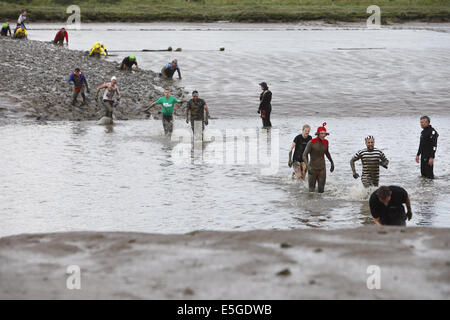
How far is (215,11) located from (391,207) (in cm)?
6968

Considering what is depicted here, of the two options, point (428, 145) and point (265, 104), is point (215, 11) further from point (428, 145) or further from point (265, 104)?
point (428, 145)

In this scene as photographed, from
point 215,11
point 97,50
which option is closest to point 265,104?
point 97,50

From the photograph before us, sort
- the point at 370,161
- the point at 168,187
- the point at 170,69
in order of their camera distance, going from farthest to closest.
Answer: the point at 170,69 → the point at 168,187 → the point at 370,161

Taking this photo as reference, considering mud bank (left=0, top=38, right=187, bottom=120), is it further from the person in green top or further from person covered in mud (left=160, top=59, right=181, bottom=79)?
the person in green top

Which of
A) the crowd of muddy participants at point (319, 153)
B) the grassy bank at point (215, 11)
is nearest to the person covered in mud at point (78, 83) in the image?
the crowd of muddy participants at point (319, 153)

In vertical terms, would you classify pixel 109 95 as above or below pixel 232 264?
above

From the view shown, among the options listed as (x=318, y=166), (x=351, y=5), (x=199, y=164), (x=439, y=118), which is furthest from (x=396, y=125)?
(x=351, y=5)

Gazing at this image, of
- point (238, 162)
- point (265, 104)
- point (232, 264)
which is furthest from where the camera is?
point (265, 104)

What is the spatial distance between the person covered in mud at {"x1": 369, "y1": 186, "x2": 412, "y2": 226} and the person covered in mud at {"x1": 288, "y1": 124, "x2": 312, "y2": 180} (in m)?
5.63

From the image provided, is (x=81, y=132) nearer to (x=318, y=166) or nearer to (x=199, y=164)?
(x=199, y=164)

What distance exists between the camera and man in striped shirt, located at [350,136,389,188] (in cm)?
1583

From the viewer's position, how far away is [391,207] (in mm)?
11781

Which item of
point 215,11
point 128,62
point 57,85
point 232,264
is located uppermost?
point 215,11

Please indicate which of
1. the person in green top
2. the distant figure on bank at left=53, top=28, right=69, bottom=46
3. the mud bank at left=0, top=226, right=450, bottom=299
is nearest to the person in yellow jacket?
the distant figure on bank at left=53, top=28, right=69, bottom=46
